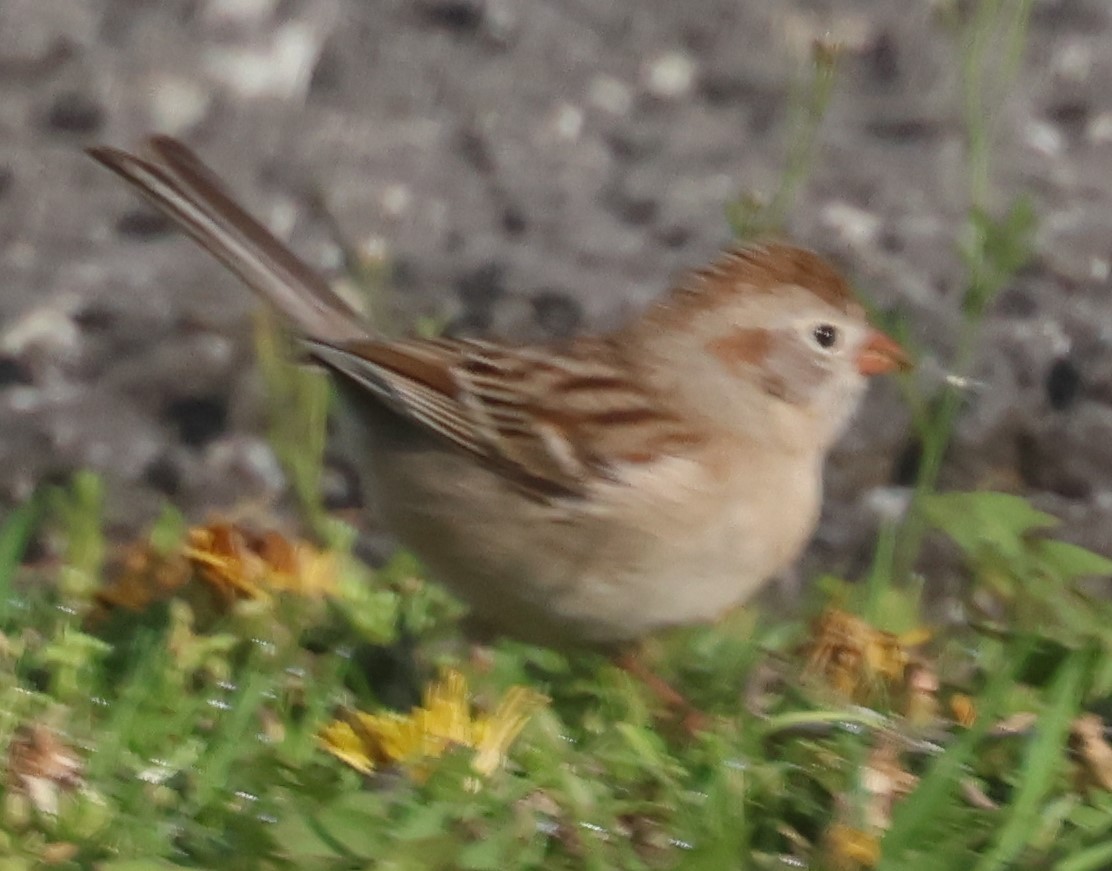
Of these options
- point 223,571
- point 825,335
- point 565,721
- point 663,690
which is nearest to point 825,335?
point 825,335

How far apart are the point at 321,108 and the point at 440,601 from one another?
127 centimetres

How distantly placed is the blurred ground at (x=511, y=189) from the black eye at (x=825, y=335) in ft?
2.65

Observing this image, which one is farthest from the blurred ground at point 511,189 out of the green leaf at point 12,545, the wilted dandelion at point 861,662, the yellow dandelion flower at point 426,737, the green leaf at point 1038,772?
the yellow dandelion flower at point 426,737

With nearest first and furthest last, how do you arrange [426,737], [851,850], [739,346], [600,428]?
[851,850] → [426,737] → [600,428] → [739,346]

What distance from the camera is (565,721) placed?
3.57 metres

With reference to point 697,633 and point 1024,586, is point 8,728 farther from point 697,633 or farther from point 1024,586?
point 1024,586

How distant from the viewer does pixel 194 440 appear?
4.59 m

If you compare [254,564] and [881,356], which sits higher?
[881,356]

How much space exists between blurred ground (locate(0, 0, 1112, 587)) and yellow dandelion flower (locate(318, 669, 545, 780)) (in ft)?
5.33

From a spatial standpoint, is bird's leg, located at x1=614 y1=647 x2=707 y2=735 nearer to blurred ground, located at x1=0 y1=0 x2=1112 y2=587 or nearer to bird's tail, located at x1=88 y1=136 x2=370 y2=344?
bird's tail, located at x1=88 y1=136 x2=370 y2=344

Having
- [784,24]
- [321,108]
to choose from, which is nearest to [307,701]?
[321,108]

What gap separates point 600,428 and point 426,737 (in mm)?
890

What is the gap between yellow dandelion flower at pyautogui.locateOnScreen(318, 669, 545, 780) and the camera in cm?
296

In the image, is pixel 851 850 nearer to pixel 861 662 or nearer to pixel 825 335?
pixel 861 662
